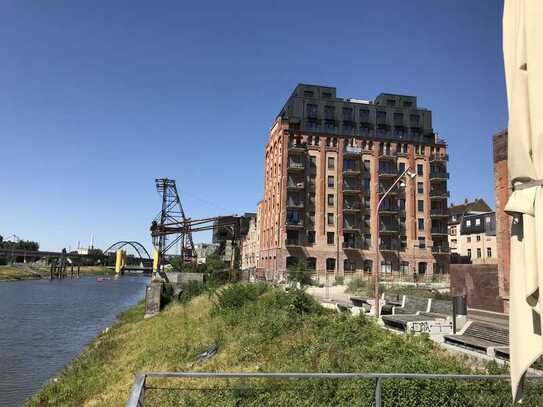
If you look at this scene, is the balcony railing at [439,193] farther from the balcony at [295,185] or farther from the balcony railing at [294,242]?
the balcony railing at [294,242]

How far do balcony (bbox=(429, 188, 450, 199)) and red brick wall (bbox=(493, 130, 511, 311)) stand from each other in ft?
125

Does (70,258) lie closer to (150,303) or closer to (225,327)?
(150,303)

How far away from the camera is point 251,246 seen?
80250 millimetres

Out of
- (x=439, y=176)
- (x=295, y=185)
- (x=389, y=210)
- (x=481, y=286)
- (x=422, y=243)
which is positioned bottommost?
(x=481, y=286)

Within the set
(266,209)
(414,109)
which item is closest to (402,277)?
(266,209)

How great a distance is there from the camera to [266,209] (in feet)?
214

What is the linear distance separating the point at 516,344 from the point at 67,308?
162ft

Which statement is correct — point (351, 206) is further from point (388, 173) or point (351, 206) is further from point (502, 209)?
point (502, 209)

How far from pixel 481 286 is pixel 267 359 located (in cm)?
1654

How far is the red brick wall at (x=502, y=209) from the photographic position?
22.2m

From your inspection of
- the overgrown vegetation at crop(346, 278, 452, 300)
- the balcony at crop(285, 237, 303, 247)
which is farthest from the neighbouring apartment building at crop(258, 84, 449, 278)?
the overgrown vegetation at crop(346, 278, 452, 300)

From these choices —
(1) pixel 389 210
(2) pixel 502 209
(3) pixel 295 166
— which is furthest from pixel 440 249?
(2) pixel 502 209

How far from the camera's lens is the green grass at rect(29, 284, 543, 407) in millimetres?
6625

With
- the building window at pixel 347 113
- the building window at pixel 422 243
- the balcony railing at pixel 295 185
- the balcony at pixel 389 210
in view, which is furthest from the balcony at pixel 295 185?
the building window at pixel 422 243
